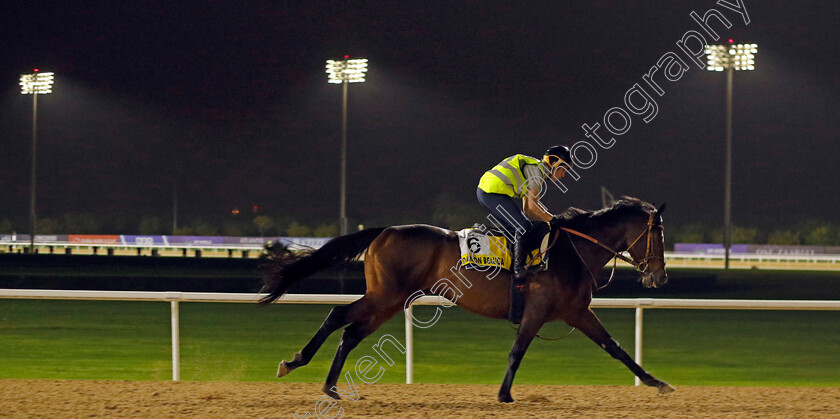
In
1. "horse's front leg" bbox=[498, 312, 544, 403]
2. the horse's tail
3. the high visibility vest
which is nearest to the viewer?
"horse's front leg" bbox=[498, 312, 544, 403]

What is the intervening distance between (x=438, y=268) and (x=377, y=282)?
0.36 meters

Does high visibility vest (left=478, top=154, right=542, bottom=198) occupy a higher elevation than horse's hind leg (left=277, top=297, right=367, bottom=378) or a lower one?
higher

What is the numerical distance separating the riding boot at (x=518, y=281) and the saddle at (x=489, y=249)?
0.04m

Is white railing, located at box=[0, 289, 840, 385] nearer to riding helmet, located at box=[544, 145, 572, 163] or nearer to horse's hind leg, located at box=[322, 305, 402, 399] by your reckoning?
horse's hind leg, located at box=[322, 305, 402, 399]

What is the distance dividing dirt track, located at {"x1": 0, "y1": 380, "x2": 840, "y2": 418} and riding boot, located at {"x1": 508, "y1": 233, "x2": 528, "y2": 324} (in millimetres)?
515

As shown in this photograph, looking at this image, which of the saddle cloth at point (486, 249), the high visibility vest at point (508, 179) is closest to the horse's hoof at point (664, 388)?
the saddle cloth at point (486, 249)

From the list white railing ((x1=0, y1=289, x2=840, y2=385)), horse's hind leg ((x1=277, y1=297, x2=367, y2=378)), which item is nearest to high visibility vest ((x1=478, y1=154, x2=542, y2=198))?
white railing ((x1=0, y1=289, x2=840, y2=385))

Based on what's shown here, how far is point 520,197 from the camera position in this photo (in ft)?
16.9

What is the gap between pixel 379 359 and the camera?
24.2ft

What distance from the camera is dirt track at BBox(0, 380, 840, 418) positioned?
468cm

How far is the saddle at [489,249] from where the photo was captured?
4988mm

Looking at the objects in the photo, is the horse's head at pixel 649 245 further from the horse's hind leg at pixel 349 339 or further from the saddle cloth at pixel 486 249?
the horse's hind leg at pixel 349 339

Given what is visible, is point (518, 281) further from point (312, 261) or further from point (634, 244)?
point (312, 261)

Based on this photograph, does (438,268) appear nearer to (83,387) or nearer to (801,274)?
(83,387)
